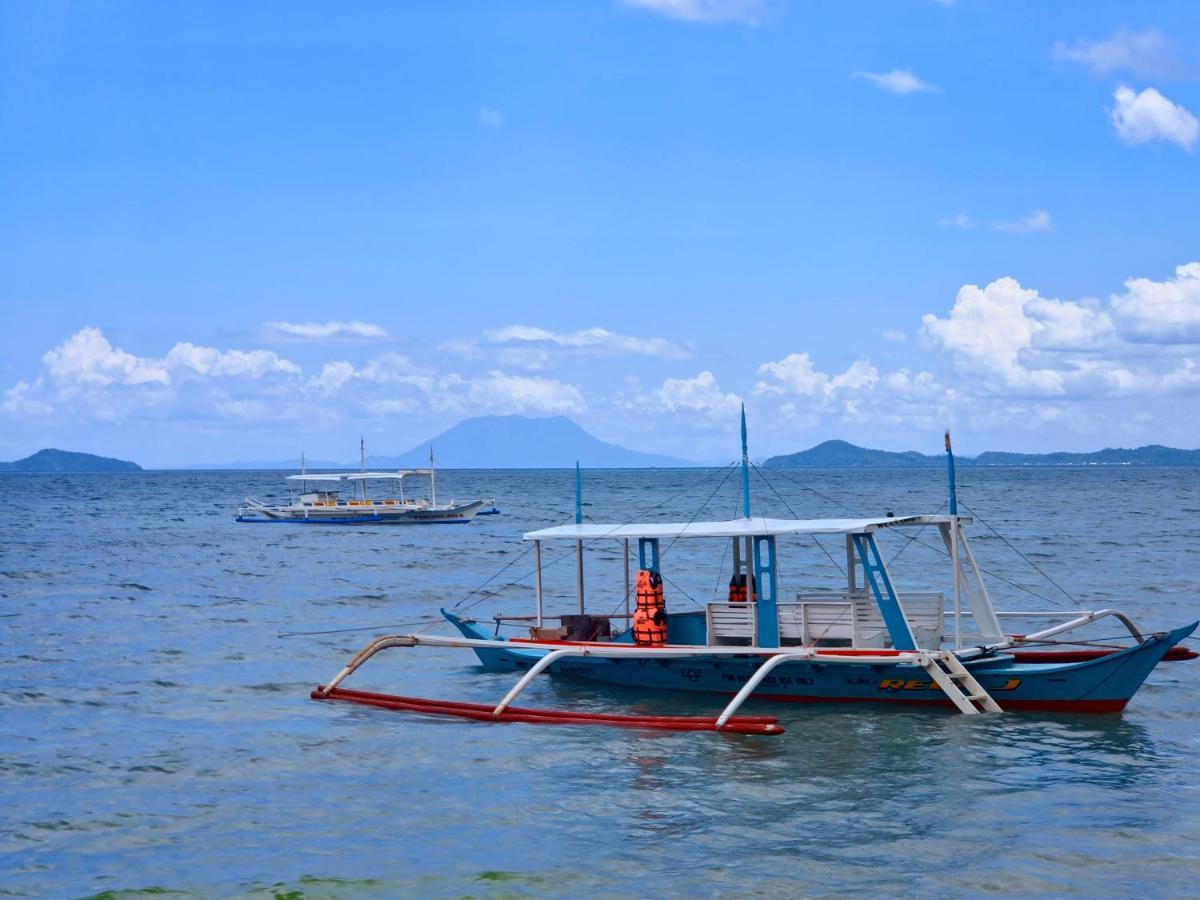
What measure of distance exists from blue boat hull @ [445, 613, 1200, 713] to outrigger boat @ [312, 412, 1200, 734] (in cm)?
2

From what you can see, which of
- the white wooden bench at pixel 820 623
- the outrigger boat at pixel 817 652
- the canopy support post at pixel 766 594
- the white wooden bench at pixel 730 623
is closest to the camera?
the outrigger boat at pixel 817 652

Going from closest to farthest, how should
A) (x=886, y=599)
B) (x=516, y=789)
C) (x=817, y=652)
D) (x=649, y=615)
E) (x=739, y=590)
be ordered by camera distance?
(x=516, y=789)
(x=817, y=652)
(x=886, y=599)
(x=649, y=615)
(x=739, y=590)

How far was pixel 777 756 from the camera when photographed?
18.2m

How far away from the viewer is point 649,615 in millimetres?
22047

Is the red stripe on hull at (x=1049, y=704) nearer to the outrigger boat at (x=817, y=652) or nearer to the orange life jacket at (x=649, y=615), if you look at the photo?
the outrigger boat at (x=817, y=652)

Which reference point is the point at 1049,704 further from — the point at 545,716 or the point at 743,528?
the point at 545,716

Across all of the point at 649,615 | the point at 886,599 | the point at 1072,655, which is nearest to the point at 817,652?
the point at 886,599

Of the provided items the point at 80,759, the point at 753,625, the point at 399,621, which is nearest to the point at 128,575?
the point at 399,621

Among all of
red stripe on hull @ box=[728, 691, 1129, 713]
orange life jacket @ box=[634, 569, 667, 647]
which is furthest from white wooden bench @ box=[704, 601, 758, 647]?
red stripe on hull @ box=[728, 691, 1129, 713]

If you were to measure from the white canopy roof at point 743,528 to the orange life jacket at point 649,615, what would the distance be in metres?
0.91

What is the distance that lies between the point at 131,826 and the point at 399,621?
1917 centimetres

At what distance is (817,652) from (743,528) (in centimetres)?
257

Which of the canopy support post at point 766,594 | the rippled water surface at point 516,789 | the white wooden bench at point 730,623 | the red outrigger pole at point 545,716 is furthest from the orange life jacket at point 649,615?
the canopy support post at point 766,594

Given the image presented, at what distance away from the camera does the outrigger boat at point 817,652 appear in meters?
20.0
